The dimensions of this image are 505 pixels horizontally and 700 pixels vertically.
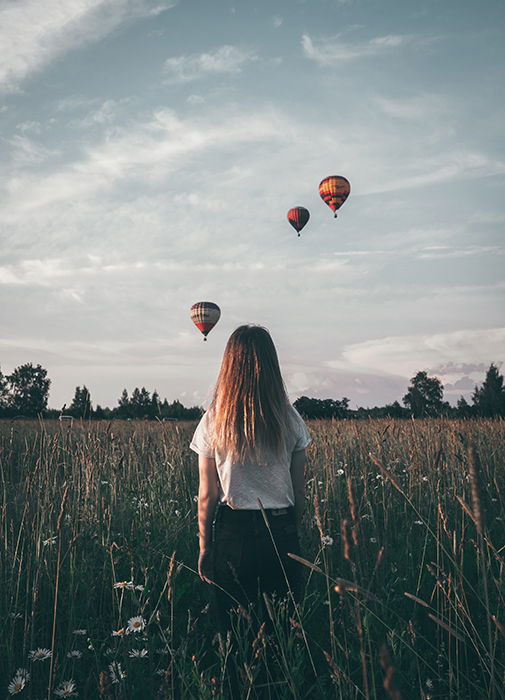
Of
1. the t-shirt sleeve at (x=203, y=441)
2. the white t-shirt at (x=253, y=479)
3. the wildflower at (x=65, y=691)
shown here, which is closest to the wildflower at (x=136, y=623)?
the wildflower at (x=65, y=691)

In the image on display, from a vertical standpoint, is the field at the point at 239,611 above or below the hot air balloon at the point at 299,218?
below

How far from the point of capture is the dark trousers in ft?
8.01

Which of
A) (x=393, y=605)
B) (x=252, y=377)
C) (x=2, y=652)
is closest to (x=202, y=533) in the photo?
(x=252, y=377)

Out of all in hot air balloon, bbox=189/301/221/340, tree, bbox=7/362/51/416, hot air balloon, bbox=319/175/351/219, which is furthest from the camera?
tree, bbox=7/362/51/416

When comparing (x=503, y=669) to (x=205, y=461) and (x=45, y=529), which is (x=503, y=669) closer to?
(x=205, y=461)

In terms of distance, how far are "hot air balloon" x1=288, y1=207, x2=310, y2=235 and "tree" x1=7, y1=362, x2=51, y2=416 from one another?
7010 cm

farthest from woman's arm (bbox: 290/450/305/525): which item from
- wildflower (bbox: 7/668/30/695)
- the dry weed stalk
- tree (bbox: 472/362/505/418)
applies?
tree (bbox: 472/362/505/418)

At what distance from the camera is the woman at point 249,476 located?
247 cm

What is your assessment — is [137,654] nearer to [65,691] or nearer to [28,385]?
[65,691]

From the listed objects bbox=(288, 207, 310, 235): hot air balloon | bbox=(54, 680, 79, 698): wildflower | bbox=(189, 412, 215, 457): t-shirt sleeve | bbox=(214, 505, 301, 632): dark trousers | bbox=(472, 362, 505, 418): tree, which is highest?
bbox=(288, 207, 310, 235): hot air balloon

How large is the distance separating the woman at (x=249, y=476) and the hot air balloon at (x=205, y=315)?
74.8ft

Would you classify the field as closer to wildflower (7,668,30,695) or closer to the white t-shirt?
wildflower (7,668,30,695)

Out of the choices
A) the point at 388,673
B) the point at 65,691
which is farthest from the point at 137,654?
the point at 388,673

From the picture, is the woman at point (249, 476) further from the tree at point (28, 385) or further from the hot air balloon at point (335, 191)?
the tree at point (28, 385)
